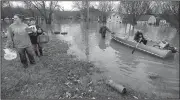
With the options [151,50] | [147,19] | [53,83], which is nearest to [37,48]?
[53,83]

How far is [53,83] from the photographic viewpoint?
160 inches

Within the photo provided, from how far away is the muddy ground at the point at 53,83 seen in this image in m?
3.51

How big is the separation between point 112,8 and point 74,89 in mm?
64569

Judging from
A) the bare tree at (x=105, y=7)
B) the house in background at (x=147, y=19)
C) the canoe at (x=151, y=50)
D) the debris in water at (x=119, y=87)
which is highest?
the bare tree at (x=105, y=7)

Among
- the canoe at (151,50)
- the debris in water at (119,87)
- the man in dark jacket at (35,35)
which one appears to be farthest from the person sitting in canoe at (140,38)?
the man in dark jacket at (35,35)

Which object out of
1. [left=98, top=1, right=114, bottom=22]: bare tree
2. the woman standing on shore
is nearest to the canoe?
the woman standing on shore

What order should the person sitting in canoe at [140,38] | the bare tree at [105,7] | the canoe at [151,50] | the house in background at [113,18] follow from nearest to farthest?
the canoe at [151,50], the person sitting in canoe at [140,38], the bare tree at [105,7], the house in background at [113,18]

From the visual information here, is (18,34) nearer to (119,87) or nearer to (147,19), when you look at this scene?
(119,87)

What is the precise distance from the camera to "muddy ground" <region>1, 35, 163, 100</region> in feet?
11.5

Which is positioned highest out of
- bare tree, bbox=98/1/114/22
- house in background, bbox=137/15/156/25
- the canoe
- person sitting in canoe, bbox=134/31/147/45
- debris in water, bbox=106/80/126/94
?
bare tree, bbox=98/1/114/22

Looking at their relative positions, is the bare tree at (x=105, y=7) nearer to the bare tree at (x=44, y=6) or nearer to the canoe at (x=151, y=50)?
the bare tree at (x=44, y=6)

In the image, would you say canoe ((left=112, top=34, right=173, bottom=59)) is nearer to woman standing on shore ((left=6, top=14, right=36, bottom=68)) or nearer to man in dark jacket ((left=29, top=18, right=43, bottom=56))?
man in dark jacket ((left=29, top=18, right=43, bottom=56))

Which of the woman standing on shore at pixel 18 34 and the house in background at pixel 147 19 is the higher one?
the house in background at pixel 147 19

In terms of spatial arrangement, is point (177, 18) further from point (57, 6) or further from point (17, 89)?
point (57, 6)
